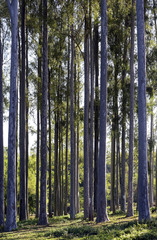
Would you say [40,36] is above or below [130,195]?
above

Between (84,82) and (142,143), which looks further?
(84,82)

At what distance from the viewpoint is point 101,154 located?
1329 centimetres

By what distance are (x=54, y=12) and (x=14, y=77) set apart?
5.35 meters

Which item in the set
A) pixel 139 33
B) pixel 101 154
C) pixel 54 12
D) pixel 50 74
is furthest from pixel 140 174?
pixel 50 74

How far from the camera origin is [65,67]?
73.2 ft

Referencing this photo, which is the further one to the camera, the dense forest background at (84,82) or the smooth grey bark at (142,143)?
the dense forest background at (84,82)

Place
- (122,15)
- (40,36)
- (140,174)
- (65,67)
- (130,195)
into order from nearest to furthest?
(140,174) → (130,195) → (122,15) → (40,36) → (65,67)

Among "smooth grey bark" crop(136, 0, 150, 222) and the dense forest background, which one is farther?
the dense forest background

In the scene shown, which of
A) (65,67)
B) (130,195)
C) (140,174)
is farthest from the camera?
(65,67)

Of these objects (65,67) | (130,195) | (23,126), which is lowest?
(130,195)

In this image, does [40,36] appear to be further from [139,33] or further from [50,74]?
[139,33]

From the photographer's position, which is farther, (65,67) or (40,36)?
(65,67)

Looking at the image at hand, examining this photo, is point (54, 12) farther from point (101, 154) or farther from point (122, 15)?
point (101, 154)

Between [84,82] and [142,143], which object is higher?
[84,82]
